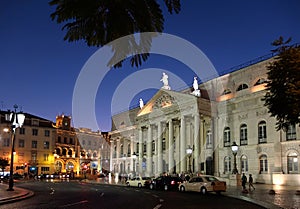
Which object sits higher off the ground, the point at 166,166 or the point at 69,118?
the point at 69,118

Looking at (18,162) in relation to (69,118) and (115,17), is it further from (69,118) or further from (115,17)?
(115,17)

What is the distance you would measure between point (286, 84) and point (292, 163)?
2826 cm

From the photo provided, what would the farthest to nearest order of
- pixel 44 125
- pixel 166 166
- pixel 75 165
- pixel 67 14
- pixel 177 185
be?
pixel 75 165
pixel 44 125
pixel 166 166
pixel 177 185
pixel 67 14

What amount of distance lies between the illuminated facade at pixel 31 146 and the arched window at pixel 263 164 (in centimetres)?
5034

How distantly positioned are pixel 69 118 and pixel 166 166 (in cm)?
4768

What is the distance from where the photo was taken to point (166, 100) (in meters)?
55.1

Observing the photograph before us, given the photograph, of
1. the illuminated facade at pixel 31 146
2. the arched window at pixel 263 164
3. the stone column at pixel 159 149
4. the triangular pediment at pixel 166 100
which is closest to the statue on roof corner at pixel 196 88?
the triangular pediment at pixel 166 100

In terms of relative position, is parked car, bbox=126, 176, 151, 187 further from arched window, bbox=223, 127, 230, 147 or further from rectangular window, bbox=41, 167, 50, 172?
rectangular window, bbox=41, 167, 50, 172

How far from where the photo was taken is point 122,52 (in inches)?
188

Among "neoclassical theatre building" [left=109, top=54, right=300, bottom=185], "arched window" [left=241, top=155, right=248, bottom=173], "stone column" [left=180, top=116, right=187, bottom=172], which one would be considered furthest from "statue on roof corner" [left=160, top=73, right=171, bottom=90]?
"arched window" [left=241, top=155, right=248, bottom=173]

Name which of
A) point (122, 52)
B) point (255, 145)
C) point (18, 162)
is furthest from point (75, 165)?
point (122, 52)

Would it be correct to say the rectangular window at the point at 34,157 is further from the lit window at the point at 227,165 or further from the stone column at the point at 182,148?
the lit window at the point at 227,165

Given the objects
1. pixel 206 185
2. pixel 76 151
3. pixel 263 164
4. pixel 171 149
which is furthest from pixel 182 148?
Answer: pixel 76 151

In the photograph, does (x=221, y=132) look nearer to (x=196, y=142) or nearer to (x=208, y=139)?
(x=208, y=139)
